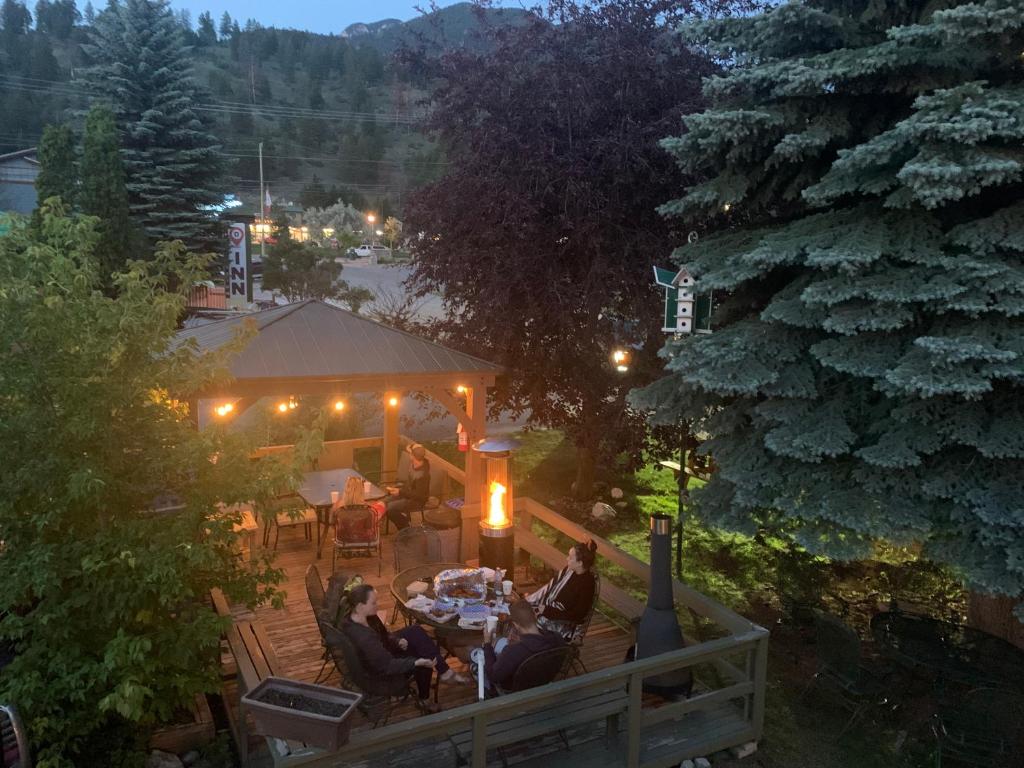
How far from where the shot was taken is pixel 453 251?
33.6 ft

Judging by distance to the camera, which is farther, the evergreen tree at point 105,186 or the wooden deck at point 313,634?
the evergreen tree at point 105,186

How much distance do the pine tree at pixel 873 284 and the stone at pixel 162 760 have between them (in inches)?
184

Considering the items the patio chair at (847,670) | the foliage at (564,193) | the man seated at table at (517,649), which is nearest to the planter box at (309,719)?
the man seated at table at (517,649)

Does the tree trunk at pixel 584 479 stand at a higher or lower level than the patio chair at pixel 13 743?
lower

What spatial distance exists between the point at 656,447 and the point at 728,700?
5.31m

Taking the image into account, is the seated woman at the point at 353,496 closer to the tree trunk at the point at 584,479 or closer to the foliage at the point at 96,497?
the foliage at the point at 96,497

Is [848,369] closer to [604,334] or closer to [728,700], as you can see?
[728,700]

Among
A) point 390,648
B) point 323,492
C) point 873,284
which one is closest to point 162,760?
point 390,648

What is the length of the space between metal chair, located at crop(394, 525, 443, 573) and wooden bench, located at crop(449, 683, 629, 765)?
2979mm

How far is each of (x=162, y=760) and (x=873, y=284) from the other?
20.6 feet

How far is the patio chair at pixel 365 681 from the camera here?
529cm

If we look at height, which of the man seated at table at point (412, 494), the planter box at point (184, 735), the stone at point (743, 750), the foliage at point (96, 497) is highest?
the foliage at point (96, 497)

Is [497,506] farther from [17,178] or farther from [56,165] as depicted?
[17,178]

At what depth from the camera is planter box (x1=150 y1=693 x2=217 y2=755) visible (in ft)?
18.6
